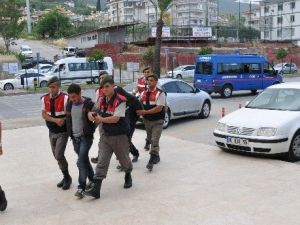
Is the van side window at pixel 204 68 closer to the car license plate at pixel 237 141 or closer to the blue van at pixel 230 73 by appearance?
the blue van at pixel 230 73

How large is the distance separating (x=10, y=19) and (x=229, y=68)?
1493 inches

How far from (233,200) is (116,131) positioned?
74.5 inches

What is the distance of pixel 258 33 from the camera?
231ft

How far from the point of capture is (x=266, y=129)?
8797mm

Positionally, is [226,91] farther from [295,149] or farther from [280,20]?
[280,20]

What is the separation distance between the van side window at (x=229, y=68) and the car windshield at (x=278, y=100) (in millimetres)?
11694

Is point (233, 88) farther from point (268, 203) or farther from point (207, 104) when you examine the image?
point (268, 203)

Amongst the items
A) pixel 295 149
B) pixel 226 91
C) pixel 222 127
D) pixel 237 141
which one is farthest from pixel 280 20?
pixel 237 141

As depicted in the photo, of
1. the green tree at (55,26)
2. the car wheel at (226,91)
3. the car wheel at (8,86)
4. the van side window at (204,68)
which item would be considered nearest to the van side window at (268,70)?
the car wheel at (226,91)

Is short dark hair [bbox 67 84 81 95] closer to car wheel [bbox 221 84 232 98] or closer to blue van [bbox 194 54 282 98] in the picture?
blue van [bbox 194 54 282 98]

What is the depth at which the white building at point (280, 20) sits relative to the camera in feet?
257

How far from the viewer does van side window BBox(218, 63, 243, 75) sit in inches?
872

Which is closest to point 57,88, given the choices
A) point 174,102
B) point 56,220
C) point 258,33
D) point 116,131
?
point 116,131

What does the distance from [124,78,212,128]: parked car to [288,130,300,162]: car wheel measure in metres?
4.83
